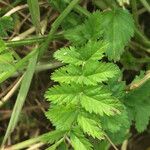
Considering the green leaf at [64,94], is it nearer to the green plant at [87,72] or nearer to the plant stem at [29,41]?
the green plant at [87,72]

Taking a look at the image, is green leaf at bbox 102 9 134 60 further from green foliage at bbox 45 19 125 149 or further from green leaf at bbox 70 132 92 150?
green leaf at bbox 70 132 92 150

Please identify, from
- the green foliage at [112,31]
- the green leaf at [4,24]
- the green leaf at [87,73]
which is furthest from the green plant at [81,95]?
the green leaf at [4,24]

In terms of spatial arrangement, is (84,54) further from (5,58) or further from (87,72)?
(5,58)

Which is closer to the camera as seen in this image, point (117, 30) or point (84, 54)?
point (84, 54)

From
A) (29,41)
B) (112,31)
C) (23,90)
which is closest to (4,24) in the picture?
(29,41)

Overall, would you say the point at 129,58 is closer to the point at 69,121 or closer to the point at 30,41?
the point at 30,41

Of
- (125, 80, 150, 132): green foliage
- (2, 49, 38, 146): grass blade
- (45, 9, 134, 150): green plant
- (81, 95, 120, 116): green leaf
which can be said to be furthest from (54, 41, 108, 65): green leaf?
(125, 80, 150, 132): green foliage
